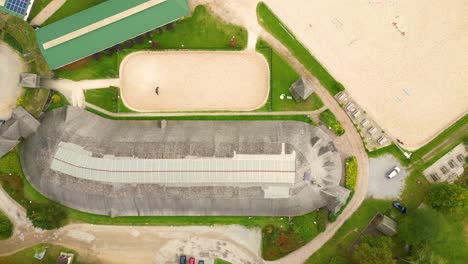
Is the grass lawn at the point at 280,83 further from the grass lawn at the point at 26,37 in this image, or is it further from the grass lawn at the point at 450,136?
the grass lawn at the point at 26,37

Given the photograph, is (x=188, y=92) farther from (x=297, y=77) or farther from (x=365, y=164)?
(x=365, y=164)

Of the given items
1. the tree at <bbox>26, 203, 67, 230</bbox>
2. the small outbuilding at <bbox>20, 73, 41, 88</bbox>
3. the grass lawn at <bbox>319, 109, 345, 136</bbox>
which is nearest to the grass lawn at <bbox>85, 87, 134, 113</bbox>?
the small outbuilding at <bbox>20, 73, 41, 88</bbox>

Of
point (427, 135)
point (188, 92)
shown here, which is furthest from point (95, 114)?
point (427, 135)

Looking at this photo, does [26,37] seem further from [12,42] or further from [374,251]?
[374,251]

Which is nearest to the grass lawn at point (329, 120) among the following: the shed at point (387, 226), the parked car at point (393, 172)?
the parked car at point (393, 172)

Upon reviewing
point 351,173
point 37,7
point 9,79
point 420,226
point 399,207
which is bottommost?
point 420,226

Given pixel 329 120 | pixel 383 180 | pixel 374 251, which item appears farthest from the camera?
pixel 383 180

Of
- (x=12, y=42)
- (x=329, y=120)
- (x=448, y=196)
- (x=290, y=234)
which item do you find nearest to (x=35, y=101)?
(x=12, y=42)
